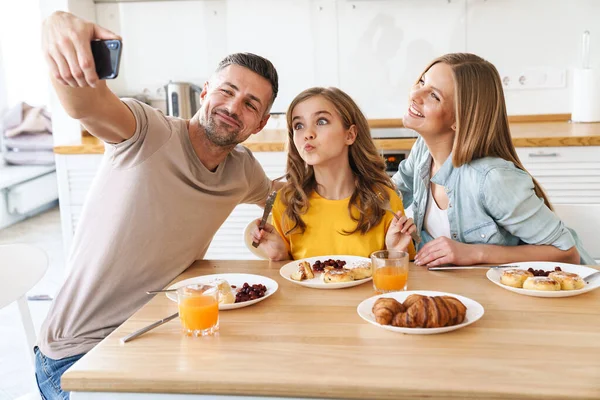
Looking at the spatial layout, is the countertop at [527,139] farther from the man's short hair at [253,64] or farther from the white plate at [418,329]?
the white plate at [418,329]

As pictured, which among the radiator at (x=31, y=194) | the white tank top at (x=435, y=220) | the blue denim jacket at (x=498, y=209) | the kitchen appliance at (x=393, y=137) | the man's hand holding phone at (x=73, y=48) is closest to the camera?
the man's hand holding phone at (x=73, y=48)

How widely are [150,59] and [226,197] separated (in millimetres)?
2328

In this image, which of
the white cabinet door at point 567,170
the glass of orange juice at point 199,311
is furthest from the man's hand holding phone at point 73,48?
the white cabinet door at point 567,170

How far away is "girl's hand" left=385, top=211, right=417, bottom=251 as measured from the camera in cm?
176

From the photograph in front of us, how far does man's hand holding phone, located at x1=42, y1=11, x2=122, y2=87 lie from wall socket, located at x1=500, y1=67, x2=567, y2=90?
2.84 metres

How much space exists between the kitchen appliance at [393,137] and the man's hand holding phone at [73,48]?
189 cm

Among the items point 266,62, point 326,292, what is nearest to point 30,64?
point 266,62

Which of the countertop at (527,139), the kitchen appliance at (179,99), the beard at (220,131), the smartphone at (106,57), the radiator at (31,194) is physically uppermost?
the smartphone at (106,57)

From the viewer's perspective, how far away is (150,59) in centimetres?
391

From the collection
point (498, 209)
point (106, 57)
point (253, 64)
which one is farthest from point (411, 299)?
point (253, 64)

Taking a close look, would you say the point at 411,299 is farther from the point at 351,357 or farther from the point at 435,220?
the point at 435,220

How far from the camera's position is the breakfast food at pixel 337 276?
5.05 ft

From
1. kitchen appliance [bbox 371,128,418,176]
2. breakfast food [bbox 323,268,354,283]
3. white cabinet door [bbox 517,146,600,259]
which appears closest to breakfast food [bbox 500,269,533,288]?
breakfast food [bbox 323,268,354,283]

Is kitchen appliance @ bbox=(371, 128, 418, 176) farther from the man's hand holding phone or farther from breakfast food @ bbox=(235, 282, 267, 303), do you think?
the man's hand holding phone
